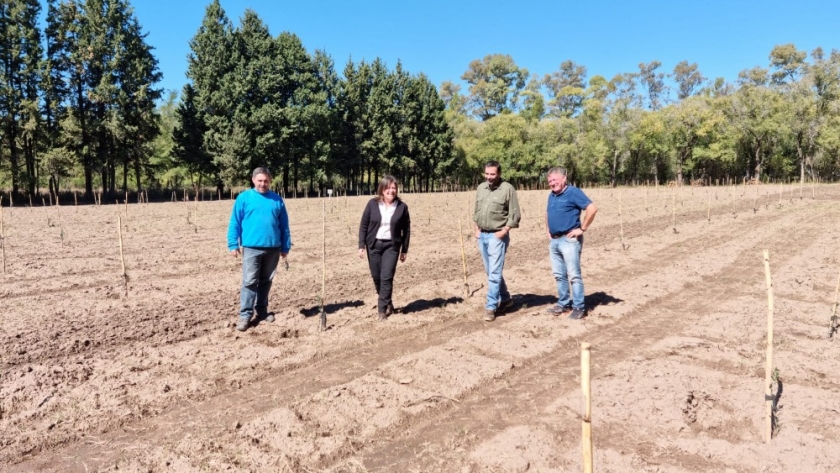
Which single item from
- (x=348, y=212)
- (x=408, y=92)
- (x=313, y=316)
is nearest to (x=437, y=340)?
(x=313, y=316)

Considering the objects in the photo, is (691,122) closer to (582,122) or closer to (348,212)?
(582,122)

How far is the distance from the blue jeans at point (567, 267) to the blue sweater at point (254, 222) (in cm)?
308

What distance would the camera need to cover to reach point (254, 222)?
17.1ft

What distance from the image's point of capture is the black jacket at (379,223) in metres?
5.47

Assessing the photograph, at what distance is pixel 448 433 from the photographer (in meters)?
3.27

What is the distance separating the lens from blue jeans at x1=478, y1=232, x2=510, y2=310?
550 centimetres

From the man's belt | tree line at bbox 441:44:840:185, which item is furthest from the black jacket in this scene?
tree line at bbox 441:44:840:185

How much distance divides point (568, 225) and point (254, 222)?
3.45 metres

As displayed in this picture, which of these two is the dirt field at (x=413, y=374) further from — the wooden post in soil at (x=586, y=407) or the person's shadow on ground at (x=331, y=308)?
the wooden post in soil at (x=586, y=407)

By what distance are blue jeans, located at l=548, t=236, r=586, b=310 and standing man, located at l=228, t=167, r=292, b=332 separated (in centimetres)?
308

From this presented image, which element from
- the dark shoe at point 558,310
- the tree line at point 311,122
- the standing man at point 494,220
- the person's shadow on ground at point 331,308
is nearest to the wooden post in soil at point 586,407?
the standing man at point 494,220

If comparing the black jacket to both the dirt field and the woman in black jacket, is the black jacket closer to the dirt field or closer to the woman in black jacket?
the woman in black jacket

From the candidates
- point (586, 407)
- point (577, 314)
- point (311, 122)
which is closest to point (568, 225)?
point (577, 314)

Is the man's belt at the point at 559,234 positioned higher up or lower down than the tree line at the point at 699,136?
lower down
